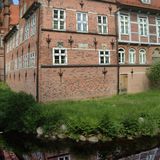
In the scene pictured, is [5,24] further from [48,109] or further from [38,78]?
[48,109]

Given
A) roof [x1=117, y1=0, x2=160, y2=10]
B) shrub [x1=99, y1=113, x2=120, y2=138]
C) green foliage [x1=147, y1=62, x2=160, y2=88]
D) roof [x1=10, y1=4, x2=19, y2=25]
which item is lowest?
shrub [x1=99, y1=113, x2=120, y2=138]

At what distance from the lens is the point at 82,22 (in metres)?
23.2

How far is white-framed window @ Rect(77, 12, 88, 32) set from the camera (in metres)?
23.1

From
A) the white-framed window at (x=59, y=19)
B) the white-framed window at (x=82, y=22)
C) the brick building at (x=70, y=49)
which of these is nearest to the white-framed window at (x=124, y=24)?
the brick building at (x=70, y=49)

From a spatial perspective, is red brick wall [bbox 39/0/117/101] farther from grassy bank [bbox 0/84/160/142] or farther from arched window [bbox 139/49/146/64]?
grassy bank [bbox 0/84/160/142]

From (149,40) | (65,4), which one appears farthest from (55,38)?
(149,40)

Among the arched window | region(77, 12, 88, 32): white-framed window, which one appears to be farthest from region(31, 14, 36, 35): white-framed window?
the arched window

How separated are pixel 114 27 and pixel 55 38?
488cm

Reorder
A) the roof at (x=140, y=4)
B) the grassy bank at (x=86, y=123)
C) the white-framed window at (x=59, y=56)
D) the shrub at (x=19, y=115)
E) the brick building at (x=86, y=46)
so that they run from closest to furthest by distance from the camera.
Answer: the grassy bank at (x=86, y=123) < the shrub at (x=19, y=115) < the brick building at (x=86, y=46) < the white-framed window at (x=59, y=56) < the roof at (x=140, y=4)

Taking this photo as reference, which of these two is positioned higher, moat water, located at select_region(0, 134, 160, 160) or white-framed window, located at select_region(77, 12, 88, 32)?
white-framed window, located at select_region(77, 12, 88, 32)

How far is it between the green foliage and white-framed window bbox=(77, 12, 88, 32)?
5992 millimetres

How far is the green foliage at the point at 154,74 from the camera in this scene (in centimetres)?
2538

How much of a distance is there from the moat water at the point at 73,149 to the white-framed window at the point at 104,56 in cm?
1078

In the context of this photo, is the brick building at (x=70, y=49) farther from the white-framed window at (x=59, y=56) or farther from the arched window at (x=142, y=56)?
the arched window at (x=142, y=56)
